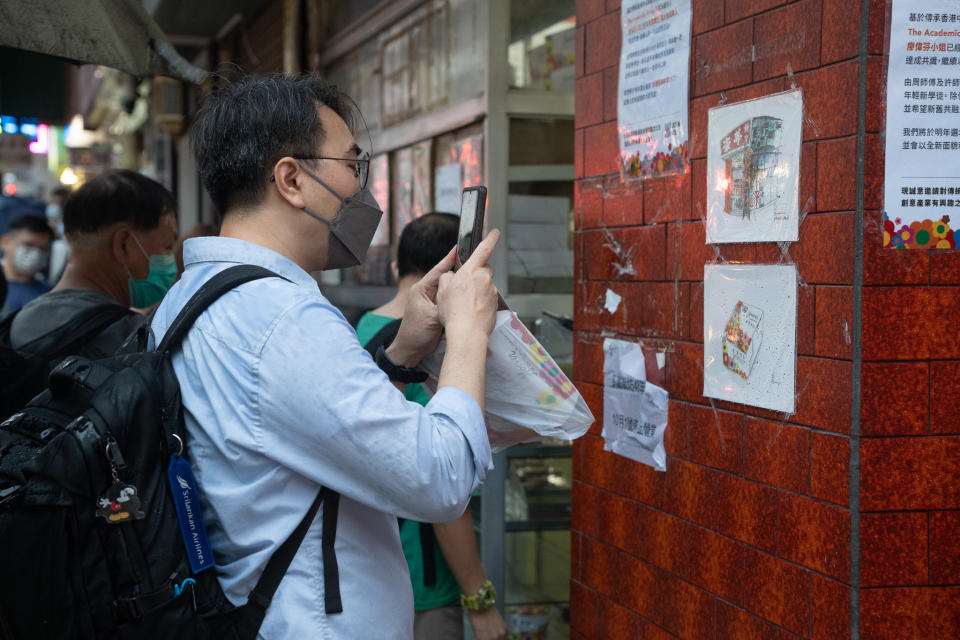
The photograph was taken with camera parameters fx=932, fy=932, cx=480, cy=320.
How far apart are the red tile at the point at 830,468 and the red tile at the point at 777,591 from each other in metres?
0.20

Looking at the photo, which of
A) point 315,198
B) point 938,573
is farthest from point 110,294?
point 938,573

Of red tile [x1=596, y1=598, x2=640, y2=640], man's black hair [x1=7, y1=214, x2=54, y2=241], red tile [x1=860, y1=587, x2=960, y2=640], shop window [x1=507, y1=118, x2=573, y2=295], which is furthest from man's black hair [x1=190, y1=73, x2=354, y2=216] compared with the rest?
man's black hair [x1=7, y1=214, x2=54, y2=241]

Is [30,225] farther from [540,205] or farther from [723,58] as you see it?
[723,58]

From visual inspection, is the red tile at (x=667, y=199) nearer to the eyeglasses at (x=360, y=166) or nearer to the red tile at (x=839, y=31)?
the red tile at (x=839, y=31)

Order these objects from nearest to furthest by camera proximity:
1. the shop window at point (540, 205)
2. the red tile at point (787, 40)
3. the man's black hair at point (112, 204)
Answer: the red tile at point (787, 40)
the man's black hair at point (112, 204)
the shop window at point (540, 205)

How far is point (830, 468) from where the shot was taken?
1953 mm

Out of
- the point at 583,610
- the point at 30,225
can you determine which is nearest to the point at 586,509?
the point at 583,610

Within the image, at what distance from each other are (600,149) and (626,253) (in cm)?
36

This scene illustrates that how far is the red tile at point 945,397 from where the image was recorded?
191 centimetres

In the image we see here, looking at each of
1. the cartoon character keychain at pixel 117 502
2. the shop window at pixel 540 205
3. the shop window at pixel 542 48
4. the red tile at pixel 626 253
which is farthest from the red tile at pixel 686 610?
the shop window at pixel 542 48

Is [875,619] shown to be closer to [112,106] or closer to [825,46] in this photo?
[825,46]

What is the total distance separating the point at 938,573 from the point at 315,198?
149 centimetres

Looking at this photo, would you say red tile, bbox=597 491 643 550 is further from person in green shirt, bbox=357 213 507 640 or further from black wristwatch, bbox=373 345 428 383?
black wristwatch, bbox=373 345 428 383

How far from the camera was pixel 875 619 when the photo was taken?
1.91 metres
